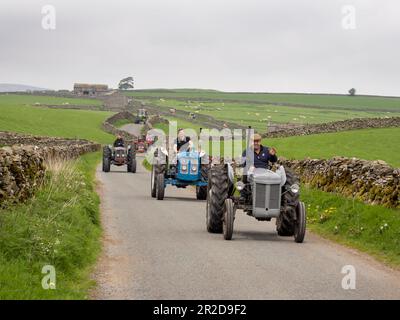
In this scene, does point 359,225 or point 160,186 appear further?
point 160,186

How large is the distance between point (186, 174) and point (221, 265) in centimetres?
1287

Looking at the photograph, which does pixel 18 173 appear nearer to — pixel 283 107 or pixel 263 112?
pixel 263 112

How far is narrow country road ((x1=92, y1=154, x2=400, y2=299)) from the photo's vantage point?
9539 millimetres

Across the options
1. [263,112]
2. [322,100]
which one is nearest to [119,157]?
[263,112]

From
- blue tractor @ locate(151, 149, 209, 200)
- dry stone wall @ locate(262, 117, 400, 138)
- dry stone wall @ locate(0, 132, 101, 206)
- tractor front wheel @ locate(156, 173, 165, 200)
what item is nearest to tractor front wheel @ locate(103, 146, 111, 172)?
blue tractor @ locate(151, 149, 209, 200)

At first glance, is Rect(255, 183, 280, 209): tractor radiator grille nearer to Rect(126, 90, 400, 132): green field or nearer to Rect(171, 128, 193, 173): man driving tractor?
Rect(171, 128, 193, 173): man driving tractor

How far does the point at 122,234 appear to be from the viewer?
15312 millimetres

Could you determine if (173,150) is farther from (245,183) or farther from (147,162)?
(147,162)

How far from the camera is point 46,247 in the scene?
10867mm

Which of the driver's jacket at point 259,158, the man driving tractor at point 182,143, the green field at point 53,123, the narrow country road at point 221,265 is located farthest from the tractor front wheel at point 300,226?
the green field at point 53,123

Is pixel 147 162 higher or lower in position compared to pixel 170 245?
lower

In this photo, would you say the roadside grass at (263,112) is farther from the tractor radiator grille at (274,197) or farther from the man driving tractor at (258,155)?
the tractor radiator grille at (274,197)
